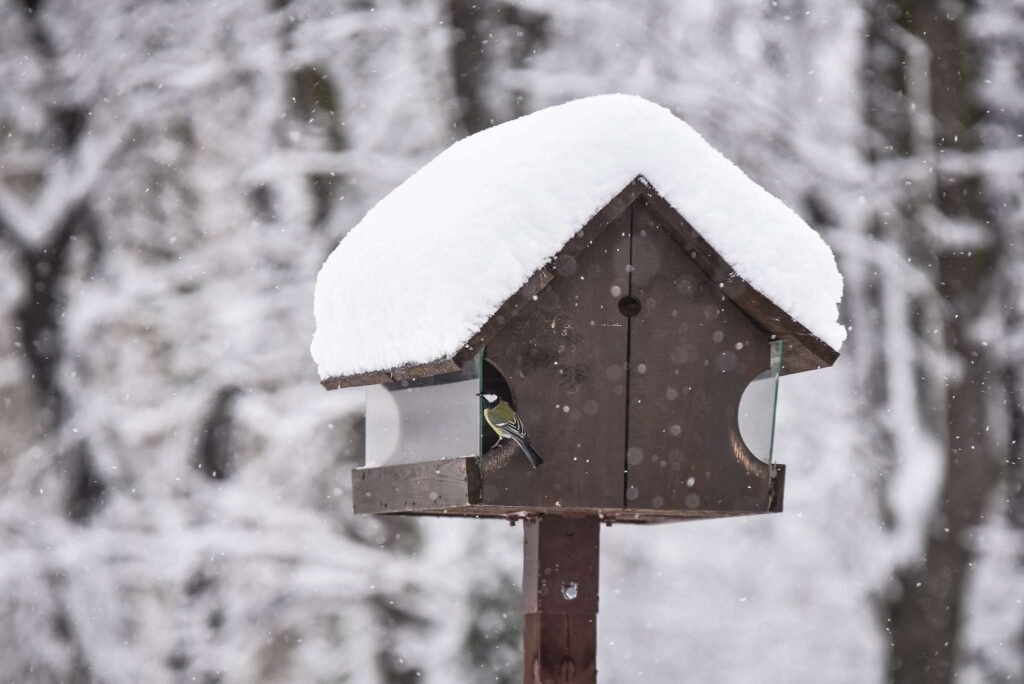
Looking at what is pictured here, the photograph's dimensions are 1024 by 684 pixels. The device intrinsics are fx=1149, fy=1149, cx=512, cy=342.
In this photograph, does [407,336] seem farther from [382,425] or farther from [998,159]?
[998,159]

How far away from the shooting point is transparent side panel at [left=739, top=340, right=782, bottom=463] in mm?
2383

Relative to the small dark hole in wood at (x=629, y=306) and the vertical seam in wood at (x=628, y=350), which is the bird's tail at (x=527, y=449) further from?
the small dark hole in wood at (x=629, y=306)

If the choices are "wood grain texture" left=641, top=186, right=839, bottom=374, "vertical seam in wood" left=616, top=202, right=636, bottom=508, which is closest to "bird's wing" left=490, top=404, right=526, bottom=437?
"vertical seam in wood" left=616, top=202, right=636, bottom=508

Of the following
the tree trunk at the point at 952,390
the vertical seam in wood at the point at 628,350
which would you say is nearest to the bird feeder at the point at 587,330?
the vertical seam in wood at the point at 628,350

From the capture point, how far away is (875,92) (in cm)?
594

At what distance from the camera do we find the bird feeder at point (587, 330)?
2.11 meters

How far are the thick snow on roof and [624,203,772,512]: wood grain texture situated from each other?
110 millimetres

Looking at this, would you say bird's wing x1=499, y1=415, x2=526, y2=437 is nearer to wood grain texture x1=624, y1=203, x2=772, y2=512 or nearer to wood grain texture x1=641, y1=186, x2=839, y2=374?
wood grain texture x1=624, y1=203, x2=772, y2=512

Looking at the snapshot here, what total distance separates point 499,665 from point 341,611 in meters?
Result: 0.84

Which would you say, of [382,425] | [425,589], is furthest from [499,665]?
[382,425]

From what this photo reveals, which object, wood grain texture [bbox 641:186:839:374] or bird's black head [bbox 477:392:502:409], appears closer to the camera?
bird's black head [bbox 477:392:502:409]

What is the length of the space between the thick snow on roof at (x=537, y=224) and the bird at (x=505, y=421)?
0.13 m

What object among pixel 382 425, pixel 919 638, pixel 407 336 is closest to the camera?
pixel 407 336

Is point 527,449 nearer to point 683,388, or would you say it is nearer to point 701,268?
point 683,388
